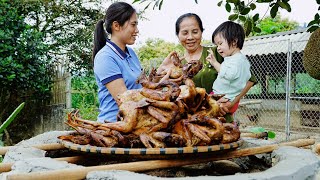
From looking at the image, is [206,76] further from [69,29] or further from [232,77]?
[69,29]

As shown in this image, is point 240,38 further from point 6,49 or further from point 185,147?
point 6,49

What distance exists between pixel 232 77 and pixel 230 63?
3.3 inches

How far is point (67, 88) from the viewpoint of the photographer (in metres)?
8.68

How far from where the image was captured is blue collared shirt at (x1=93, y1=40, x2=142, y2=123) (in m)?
2.32

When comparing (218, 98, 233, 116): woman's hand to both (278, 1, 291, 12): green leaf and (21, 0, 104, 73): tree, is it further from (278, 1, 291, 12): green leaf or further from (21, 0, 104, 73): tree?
(21, 0, 104, 73): tree

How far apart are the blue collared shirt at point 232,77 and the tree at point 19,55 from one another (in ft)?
16.0

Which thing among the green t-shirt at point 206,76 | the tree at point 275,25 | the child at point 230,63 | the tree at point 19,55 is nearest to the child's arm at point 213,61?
the child at point 230,63

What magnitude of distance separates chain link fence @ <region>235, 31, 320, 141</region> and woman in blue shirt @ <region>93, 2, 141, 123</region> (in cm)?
752

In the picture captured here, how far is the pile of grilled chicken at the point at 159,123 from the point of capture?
5.80ft

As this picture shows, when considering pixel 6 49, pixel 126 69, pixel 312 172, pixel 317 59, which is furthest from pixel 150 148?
pixel 6 49

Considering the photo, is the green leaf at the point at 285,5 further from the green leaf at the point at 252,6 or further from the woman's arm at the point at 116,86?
the woman's arm at the point at 116,86

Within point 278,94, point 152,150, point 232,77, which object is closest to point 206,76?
point 232,77

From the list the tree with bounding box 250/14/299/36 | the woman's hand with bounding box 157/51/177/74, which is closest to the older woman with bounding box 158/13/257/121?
the woman's hand with bounding box 157/51/177/74

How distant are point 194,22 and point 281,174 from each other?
4.11 ft
